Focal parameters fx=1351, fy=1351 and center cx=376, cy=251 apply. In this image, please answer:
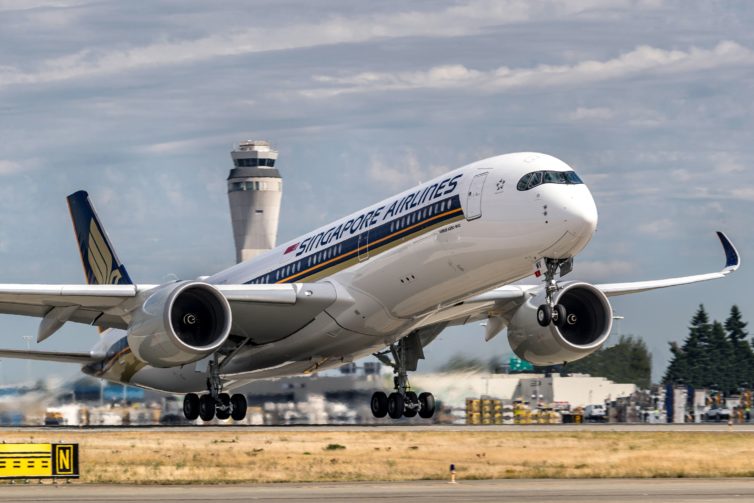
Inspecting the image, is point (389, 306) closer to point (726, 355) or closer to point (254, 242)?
point (726, 355)

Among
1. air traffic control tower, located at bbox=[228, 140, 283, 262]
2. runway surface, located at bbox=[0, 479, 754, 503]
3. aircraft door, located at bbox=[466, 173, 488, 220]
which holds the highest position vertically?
air traffic control tower, located at bbox=[228, 140, 283, 262]

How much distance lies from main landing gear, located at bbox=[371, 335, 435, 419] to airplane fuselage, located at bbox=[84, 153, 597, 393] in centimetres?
281

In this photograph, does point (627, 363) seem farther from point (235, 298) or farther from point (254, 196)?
point (254, 196)

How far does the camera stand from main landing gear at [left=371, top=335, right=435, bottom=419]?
42781mm

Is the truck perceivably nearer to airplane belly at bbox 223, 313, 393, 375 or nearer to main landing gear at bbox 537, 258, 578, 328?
airplane belly at bbox 223, 313, 393, 375

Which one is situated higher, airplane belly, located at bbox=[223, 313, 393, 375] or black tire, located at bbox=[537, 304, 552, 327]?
black tire, located at bbox=[537, 304, 552, 327]

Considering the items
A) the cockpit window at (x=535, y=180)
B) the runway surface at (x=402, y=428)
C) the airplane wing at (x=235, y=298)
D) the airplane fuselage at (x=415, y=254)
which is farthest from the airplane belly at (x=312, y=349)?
the runway surface at (x=402, y=428)

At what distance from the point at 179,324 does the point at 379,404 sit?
8352 millimetres

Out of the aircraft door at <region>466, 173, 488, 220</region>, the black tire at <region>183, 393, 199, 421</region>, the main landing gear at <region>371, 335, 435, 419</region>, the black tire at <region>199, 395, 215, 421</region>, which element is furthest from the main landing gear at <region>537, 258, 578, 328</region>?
the black tire at <region>183, 393, 199, 421</region>

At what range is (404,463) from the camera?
4931cm

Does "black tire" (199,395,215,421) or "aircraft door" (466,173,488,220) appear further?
"black tire" (199,395,215,421)

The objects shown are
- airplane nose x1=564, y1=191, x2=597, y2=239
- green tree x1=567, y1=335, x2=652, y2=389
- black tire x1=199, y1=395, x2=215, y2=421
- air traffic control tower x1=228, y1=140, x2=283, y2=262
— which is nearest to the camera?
airplane nose x1=564, y1=191, x2=597, y2=239

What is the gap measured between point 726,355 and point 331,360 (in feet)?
308

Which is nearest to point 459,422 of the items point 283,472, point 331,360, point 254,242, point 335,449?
point 335,449
